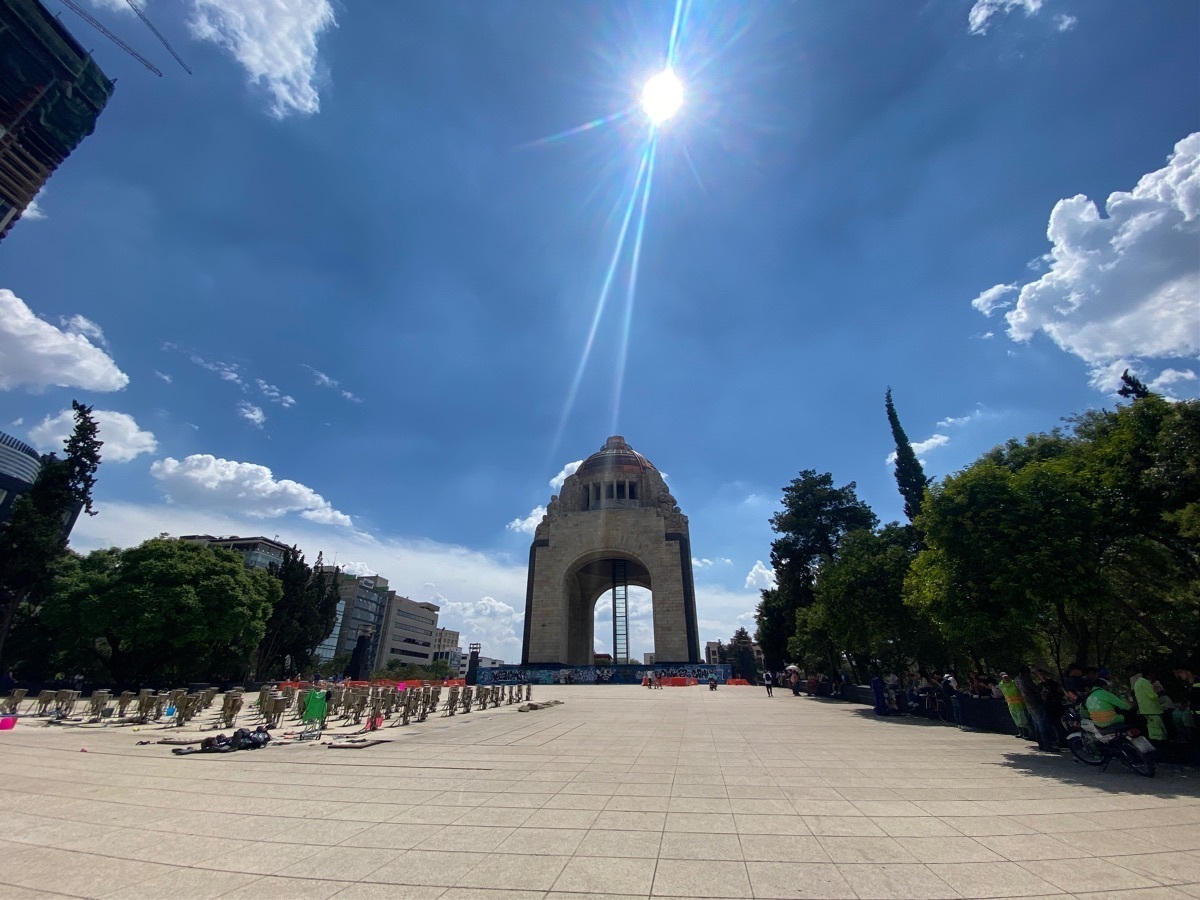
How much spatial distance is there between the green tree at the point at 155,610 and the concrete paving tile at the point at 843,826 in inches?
1076

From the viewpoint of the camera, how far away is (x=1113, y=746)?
25.0ft

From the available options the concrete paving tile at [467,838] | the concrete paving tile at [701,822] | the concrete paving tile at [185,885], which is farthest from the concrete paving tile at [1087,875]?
the concrete paving tile at [185,885]

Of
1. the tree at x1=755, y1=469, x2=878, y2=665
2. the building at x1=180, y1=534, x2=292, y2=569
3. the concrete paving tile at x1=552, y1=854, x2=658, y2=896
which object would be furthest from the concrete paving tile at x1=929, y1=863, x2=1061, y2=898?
the building at x1=180, y1=534, x2=292, y2=569

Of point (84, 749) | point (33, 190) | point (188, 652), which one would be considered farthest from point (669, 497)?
point (33, 190)

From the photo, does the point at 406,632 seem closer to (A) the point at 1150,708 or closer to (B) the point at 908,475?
(B) the point at 908,475

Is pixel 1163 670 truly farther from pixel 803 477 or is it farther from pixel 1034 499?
pixel 803 477

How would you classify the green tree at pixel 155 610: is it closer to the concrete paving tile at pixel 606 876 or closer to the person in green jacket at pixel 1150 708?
the concrete paving tile at pixel 606 876

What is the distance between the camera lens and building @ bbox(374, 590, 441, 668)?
3723 inches

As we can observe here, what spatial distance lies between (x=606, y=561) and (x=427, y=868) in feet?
168

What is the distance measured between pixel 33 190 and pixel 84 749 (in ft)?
151

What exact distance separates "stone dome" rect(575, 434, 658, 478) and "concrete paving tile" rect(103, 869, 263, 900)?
4773cm

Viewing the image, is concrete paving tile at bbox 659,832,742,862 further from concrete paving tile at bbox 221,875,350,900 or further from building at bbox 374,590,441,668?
building at bbox 374,590,441,668

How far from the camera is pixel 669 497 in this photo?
50562mm

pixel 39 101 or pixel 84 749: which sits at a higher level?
pixel 39 101
